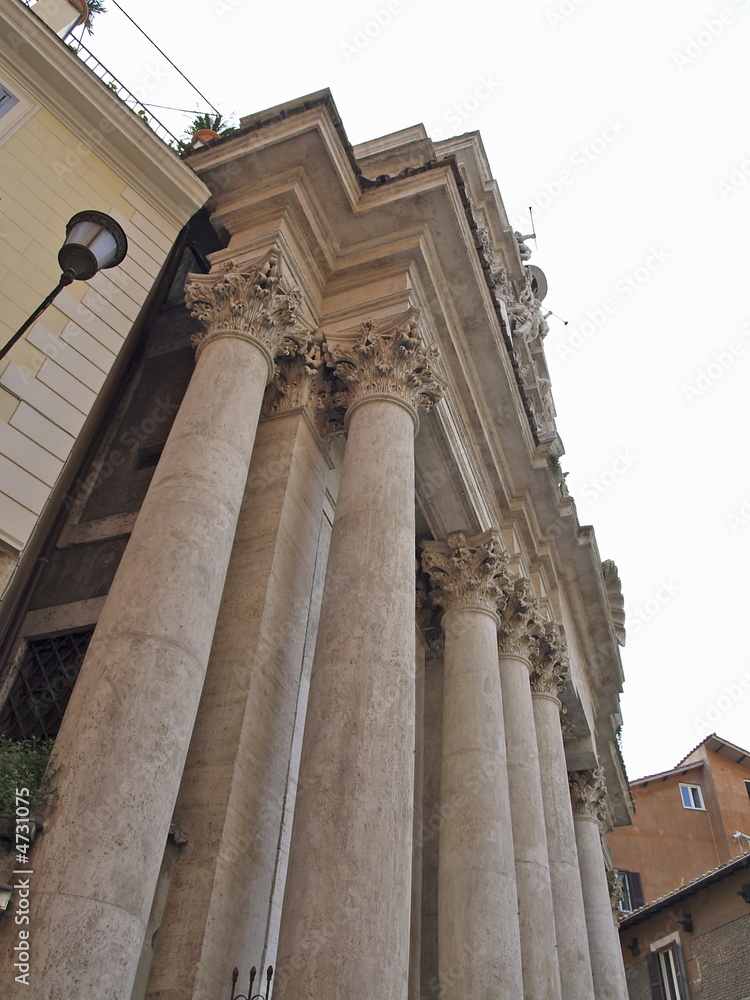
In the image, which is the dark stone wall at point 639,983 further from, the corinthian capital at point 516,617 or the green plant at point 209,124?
the green plant at point 209,124

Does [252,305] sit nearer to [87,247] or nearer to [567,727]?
[87,247]

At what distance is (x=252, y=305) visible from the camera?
32.2ft

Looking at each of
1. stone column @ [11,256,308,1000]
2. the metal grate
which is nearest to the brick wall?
the metal grate

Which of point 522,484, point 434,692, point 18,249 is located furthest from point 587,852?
point 18,249

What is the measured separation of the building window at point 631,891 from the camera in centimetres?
3375

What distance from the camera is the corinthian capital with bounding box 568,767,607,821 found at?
19750 mm

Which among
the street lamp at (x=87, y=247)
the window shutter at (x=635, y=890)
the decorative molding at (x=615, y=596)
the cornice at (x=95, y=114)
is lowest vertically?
the street lamp at (x=87, y=247)

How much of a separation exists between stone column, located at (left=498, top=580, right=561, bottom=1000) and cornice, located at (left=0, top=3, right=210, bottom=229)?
8.11 m

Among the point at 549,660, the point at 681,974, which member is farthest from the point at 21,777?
the point at 681,974

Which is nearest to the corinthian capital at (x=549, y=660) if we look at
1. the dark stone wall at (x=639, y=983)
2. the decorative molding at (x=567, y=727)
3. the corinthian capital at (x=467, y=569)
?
the decorative molding at (x=567, y=727)

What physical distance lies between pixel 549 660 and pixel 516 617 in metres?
1.93

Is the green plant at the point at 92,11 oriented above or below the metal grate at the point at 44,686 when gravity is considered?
above

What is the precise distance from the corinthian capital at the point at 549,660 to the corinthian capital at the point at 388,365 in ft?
21.6

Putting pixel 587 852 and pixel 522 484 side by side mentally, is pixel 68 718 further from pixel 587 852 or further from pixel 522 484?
pixel 587 852
